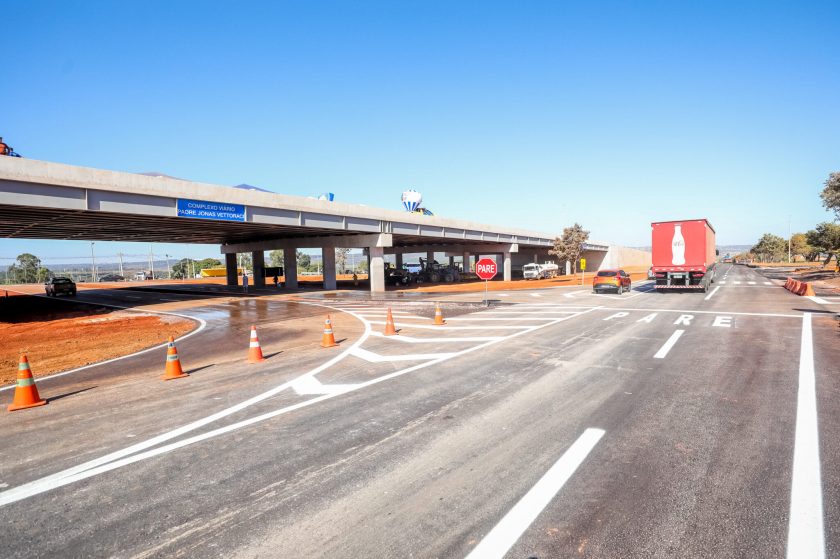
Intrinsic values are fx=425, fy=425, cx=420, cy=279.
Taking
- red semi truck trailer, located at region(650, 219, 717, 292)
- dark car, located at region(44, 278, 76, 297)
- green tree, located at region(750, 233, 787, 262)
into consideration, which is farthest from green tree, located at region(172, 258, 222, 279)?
green tree, located at region(750, 233, 787, 262)

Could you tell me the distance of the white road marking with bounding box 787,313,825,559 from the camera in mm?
3051

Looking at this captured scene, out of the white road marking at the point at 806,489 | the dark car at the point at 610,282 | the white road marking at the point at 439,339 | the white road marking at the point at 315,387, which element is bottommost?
the white road marking at the point at 806,489

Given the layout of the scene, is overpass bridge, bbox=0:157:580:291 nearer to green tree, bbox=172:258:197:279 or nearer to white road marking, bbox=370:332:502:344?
white road marking, bbox=370:332:502:344

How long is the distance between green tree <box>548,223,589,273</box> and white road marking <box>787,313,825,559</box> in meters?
50.9

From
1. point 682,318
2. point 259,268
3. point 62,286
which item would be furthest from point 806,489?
point 259,268

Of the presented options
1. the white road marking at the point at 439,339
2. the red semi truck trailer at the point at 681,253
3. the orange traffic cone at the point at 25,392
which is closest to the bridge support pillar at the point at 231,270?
the white road marking at the point at 439,339

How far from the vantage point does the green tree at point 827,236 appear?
43.0 metres

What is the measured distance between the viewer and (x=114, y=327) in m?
16.6

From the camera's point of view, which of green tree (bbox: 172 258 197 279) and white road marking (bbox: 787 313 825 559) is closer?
white road marking (bbox: 787 313 825 559)

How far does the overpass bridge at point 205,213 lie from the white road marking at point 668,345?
2177 cm

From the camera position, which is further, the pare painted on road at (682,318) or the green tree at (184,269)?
the green tree at (184,269)

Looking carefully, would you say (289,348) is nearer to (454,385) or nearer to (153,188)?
(454,385)

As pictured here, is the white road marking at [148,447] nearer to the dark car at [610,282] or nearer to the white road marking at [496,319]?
the white road marking at [496,319]

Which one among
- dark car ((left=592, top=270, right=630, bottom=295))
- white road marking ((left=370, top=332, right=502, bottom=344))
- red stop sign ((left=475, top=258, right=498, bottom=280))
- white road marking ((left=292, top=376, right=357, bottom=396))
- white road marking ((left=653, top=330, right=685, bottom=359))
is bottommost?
white road marking ((left=292, top=376, right=357, bottom=396))
